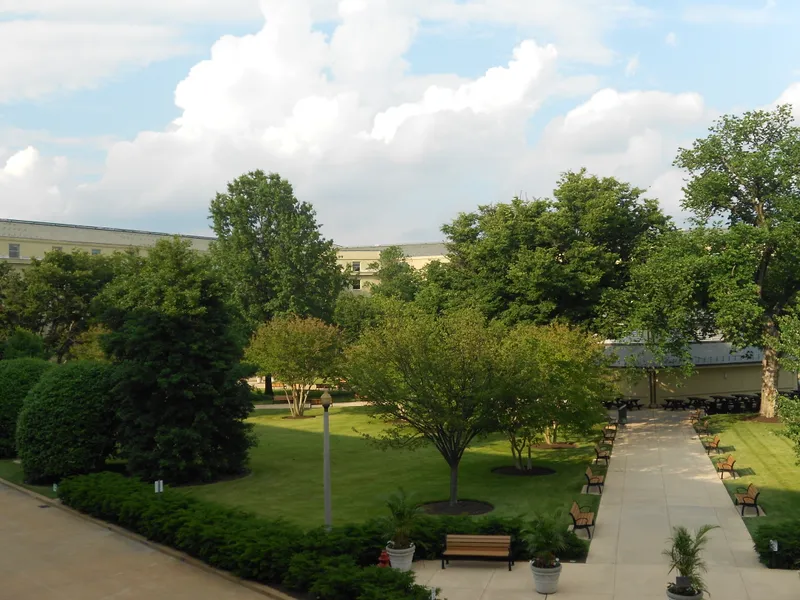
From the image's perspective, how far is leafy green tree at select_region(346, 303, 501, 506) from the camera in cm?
2177

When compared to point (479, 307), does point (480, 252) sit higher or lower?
higher

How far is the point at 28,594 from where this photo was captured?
15.6 m

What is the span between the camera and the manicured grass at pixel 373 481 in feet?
74.0

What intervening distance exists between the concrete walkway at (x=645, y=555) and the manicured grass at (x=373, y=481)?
67.1 inches

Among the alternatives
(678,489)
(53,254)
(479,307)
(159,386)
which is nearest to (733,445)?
(678,489)

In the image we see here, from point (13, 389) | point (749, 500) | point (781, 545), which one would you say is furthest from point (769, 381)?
point (13, 389)

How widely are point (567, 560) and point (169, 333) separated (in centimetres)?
1632

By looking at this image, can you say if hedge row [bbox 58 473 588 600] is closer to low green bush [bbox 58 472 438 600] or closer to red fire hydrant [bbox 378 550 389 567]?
low green bush [bbox 58 472 438 600]

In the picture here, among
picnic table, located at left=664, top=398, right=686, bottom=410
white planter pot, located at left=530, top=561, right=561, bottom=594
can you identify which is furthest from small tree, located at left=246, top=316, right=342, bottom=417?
white planter pot, located at left=530, top=561, right=561, bottom=594

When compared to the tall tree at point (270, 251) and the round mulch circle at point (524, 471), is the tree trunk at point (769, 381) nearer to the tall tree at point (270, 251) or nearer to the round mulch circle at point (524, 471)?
the round mulch circle at point (524, 471)

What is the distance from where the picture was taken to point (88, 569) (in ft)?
56.6

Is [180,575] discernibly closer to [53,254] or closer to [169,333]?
[169,333]

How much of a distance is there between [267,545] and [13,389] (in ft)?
69.1

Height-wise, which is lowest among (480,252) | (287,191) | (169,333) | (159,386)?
(159,386)
